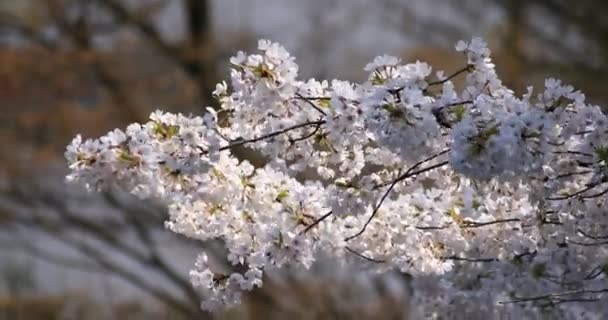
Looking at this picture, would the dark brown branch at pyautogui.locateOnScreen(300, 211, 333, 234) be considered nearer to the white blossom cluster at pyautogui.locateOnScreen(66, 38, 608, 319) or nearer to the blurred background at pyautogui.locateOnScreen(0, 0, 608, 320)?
the white blossom cluster at pyautogui.locateOnScreen(66, 38, 608, 319)

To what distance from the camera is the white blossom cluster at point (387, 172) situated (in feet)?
7.41

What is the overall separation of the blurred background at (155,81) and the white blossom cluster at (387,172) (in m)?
4.54

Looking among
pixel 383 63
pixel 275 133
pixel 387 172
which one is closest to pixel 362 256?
pixel 387 172

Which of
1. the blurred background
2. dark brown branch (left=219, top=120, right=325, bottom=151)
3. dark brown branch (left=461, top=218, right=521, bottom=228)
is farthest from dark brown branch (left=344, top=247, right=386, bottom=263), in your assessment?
the blurred background

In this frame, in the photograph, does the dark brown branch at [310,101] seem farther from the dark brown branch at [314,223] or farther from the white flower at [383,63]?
the dark brown branch at [314,223]

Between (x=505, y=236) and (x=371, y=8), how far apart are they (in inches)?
230

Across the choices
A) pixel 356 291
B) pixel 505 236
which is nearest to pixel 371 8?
→ pixel 356 291

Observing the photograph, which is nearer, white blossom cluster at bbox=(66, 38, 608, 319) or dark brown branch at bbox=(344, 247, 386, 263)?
white blossom cluster at bbox=(66, 38, 608, 319)

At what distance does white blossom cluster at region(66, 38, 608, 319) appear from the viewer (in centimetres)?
226

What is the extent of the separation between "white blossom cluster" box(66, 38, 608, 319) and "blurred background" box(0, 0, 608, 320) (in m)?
4.54

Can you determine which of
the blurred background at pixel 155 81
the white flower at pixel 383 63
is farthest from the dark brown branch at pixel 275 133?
the blurred background at pixel 155 81

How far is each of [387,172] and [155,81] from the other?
5.47m

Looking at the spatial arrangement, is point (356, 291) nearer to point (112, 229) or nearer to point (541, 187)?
point (112, 229)

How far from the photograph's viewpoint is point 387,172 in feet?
8.95
